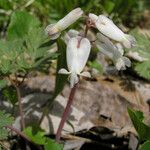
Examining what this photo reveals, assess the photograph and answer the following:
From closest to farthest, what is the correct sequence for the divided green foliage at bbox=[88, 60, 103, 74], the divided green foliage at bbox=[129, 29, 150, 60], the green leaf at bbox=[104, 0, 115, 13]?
the divided green foliage at bbox=[129, 29, 150, 60], the divided green foliage at bbox=[88, 60, 103, 74], the green leaf at bbox=[104, 0, 115, 13]

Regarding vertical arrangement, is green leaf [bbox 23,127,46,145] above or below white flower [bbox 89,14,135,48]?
below

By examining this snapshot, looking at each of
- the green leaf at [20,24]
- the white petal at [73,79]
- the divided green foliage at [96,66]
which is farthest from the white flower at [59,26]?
the divided green foliage at [96,66]

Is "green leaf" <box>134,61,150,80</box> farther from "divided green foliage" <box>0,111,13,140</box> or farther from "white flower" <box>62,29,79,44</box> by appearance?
"divided green foliage" <box>0,111,13,140</box>

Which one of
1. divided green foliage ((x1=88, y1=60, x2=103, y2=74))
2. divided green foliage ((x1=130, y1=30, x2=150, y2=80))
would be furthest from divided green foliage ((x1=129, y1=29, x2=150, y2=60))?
divided green foliage ((x1=88, y1=60, x2=103, y2=74))

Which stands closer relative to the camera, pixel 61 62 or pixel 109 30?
pixel 109 30

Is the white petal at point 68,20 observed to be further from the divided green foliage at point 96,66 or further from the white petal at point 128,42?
the divided green foliage at point 96,66

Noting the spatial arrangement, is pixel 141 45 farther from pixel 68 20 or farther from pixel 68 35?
pixel 68 20

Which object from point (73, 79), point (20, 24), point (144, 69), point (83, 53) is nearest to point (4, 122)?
point (73, 79)
